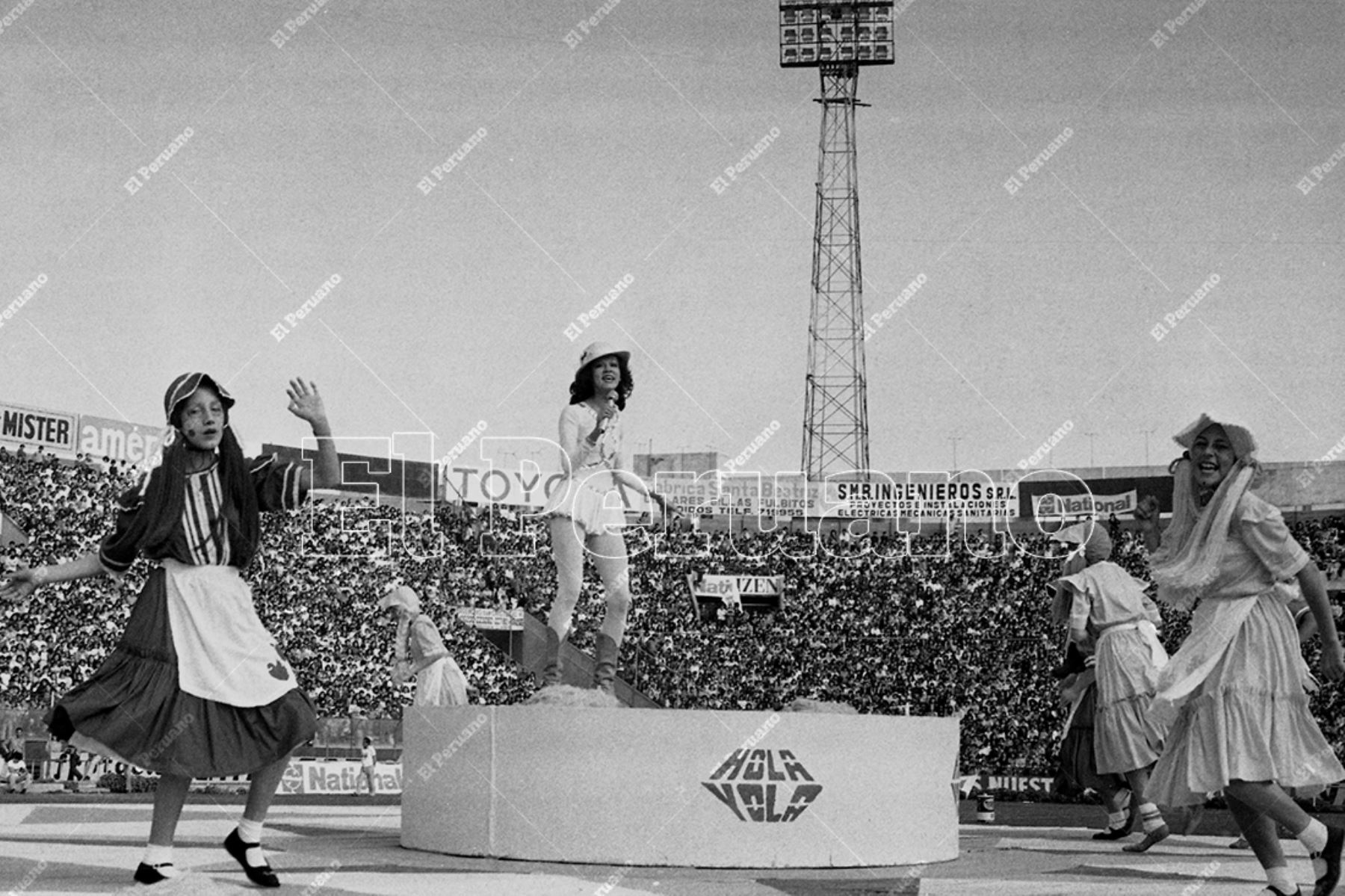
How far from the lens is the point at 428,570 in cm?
4084

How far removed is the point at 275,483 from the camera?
7.11 meters

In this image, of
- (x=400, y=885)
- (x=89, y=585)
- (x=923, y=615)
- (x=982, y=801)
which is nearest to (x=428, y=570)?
(x=89, y=585)

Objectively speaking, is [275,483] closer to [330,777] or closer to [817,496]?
[330,777]

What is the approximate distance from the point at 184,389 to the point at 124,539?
66 centimetres

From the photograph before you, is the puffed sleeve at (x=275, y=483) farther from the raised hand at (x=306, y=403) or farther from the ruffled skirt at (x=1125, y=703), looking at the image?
the ruffled skirt at (x=1125, y=703)

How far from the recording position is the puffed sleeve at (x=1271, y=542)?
22.5 ft

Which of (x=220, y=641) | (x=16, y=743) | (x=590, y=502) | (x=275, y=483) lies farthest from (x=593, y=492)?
(x=16, y=743)

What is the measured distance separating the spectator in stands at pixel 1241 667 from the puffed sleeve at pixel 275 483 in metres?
3.66

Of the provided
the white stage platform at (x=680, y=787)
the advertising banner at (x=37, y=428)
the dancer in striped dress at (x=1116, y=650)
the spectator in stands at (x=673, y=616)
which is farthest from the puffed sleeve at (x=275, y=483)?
the advertising banner at (x=37, y=428)

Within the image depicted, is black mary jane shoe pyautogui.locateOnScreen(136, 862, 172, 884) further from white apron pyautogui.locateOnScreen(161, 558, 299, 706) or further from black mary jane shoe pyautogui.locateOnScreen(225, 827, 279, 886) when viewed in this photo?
white apron pyautogui.locateOnScreen(161, 558, 299, 706)

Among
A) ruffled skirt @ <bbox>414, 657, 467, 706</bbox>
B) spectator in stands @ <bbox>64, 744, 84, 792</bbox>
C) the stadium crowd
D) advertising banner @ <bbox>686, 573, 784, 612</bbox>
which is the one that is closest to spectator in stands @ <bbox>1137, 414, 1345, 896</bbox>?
ruffled skirt @ <bbox>414, 657, 467, 706</bbox>

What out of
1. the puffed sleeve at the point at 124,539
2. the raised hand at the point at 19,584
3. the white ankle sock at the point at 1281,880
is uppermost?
the puffed sleeve at the point at 124,539

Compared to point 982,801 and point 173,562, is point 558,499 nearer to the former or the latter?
point 173,562

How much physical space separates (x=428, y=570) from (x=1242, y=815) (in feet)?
115
